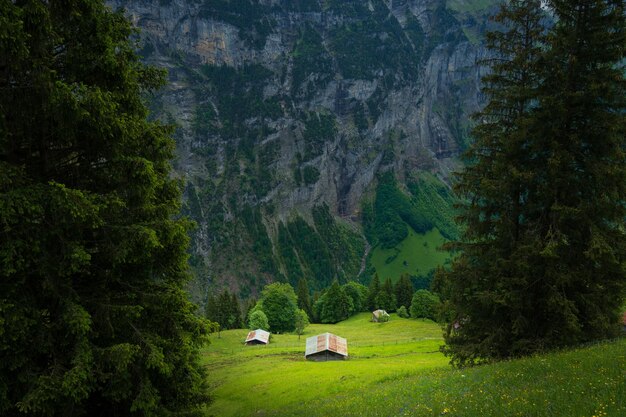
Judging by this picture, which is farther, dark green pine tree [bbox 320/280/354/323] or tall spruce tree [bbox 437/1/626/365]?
dark green pine tree [bbox 320/280/354/323]

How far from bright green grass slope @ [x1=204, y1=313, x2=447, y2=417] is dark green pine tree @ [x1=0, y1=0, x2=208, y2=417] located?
639 inches

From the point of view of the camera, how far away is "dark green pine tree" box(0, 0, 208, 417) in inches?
364

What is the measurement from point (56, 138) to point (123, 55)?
3.06 m

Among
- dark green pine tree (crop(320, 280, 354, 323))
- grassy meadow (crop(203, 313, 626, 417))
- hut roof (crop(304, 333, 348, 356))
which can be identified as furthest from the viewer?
dark green pine tree (crop(320, 280, 354, 323))

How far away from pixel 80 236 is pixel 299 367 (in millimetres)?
42723

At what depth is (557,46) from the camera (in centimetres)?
1795

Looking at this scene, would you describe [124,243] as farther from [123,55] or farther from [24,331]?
[123,55]

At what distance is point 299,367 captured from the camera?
48500 millimetres

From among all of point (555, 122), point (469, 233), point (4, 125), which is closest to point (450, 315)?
point (469, 233)

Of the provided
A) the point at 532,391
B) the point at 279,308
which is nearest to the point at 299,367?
the point at 532,391

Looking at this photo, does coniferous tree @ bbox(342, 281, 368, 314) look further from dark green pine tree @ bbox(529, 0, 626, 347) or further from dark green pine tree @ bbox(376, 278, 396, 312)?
dark green pine tree @ bbox(529, 0, 626, 347)

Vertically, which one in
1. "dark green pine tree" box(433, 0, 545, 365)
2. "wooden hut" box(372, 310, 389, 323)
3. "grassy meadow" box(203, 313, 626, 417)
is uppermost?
"dark green pine tree" box(433, 0, 545, 365)

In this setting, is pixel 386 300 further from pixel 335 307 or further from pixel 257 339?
pixel 257 339

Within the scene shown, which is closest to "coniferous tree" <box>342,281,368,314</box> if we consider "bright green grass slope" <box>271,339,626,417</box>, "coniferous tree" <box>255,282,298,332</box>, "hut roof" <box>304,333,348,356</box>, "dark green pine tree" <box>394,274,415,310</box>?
"dark green pine tree" <box>394,274,415,310</box>
